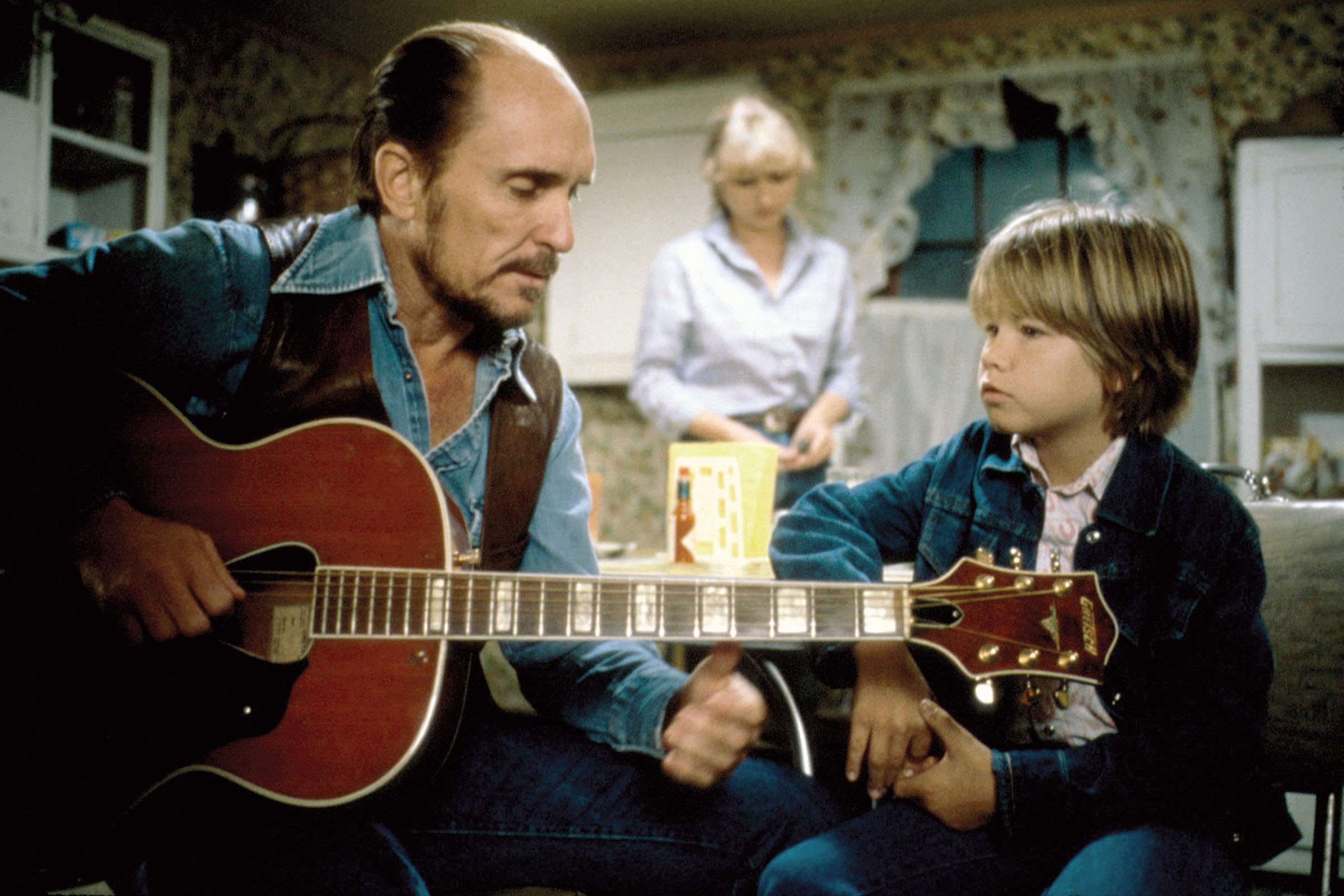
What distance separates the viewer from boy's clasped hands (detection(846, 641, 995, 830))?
1.05 m

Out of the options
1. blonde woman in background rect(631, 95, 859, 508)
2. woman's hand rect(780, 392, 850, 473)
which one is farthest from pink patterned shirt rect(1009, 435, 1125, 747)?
blonde woman in background rect(631, 95, 859, 508)

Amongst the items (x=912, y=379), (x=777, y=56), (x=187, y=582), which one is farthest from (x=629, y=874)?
(x=777, y=56)

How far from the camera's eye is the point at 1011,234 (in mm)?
1287

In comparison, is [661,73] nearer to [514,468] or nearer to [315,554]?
[514,468]

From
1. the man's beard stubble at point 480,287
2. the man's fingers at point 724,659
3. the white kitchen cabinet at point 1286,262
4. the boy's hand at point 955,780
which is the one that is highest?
the white kitchen cabinet at point 1286,262

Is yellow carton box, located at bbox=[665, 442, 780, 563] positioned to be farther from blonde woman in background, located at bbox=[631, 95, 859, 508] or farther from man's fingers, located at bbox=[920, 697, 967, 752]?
blonde woman in background, located at bbox=[631, 95, 859, 508]

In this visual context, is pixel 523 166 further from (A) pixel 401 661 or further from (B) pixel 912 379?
(B) pixel 912 379

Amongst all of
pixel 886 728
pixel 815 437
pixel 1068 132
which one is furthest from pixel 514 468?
pixel 1068 132

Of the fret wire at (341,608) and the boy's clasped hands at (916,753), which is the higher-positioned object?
the fret wire at (341,608)

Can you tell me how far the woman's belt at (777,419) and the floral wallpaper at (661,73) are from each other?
6.88 feet

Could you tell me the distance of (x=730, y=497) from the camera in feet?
5.92

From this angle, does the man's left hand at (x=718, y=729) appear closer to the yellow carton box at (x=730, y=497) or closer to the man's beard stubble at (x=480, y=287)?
the man's beard stubble at (x=480, y=287)

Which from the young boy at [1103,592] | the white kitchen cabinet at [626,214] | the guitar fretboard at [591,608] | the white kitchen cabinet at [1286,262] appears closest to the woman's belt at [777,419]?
the young boy at [1103,592]

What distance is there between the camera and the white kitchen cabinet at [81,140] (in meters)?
3.28
